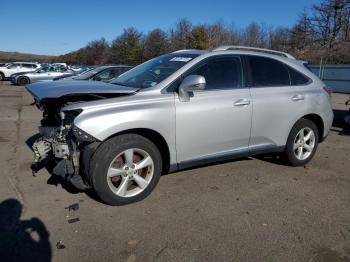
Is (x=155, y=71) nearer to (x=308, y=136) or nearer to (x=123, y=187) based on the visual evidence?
(x=123, y=187)

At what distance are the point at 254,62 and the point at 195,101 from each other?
50.3 inches

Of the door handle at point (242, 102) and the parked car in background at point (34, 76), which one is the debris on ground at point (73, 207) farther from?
the parked car in background at point (34, 76)

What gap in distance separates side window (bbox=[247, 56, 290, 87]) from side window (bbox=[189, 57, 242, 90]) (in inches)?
10.1

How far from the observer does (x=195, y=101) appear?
4.21 m

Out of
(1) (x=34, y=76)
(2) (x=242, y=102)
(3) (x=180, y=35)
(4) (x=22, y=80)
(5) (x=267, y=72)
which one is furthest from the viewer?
(3) (x=180, y=35)

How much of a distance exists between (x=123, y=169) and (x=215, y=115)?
4.48 feet

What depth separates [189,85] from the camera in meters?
3.94

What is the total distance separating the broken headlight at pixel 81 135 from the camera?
352 cm

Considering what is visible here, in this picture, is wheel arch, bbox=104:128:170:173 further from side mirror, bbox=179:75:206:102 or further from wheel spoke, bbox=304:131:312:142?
wheel spoke, bbox=304:131:312:142

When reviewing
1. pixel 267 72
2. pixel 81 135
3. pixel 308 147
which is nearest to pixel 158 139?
pixel 81 135

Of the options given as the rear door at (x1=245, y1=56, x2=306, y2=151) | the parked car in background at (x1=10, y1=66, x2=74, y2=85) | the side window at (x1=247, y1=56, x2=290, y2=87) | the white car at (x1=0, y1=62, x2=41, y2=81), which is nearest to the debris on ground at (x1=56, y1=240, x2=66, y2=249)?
the rear door at (x1=245, y1=56, x2=306, y2=151)

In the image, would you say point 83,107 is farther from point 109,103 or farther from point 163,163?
point 163,163

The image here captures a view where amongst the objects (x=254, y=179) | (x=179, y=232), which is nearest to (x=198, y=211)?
(x=179, y=232)

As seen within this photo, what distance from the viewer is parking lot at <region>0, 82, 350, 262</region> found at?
3.07 metres
